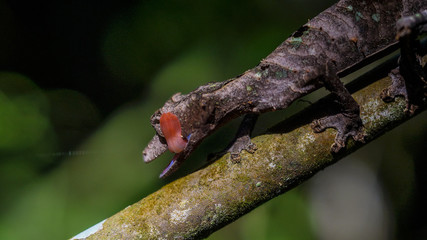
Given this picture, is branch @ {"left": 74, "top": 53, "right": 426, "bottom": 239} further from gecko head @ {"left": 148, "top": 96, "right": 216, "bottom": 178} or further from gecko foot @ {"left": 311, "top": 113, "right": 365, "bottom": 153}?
gecko head @ {"left": 148, "top": 96, "right": 216, "bottom": 178}

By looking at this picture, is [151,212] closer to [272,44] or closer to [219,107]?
[219,107]

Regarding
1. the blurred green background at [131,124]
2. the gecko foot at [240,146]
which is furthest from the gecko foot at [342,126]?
the blurred green background at [131,124]

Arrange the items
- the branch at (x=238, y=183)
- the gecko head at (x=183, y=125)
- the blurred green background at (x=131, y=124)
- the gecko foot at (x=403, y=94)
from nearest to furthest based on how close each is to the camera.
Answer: the branch at (x=238, y=183) → the gecko foot at (x=403, y=94) → the gecko head at (x=183, y=125) → the blurred green background at (x=131, y=124)

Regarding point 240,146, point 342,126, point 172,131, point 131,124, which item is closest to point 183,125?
point 172,131

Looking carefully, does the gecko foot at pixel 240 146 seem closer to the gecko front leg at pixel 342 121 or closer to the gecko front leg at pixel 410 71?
the gecko front leg at pixel 342 121

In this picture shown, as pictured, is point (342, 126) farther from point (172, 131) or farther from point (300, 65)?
point (172, 131)
